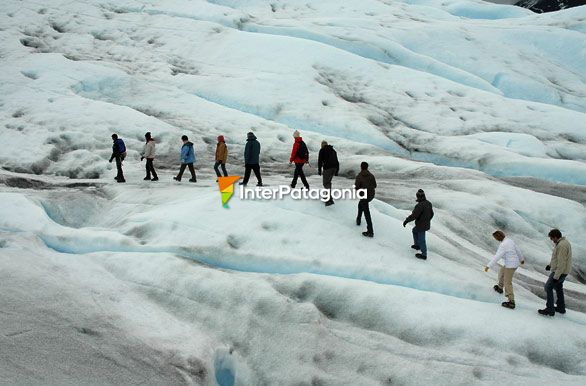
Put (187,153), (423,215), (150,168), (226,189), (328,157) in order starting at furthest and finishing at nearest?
1. (150,168)
2. (187,153)
3. (226,189)
4. (328,157)
5. (423,215)

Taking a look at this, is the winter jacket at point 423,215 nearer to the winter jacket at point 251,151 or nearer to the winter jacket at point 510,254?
the winter jacket at point 510,254

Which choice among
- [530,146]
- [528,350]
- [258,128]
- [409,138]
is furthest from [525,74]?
[528,350]

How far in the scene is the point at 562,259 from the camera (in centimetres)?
1052

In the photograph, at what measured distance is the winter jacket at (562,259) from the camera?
1048 centimetres

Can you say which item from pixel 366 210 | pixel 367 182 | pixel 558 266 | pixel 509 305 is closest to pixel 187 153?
pixel 367 182

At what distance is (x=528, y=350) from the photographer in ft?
31.4

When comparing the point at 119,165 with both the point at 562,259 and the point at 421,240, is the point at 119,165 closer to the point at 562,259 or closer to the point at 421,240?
the point at 421,240

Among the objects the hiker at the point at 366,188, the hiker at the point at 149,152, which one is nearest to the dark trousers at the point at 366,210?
the hiker at the point at 366,188

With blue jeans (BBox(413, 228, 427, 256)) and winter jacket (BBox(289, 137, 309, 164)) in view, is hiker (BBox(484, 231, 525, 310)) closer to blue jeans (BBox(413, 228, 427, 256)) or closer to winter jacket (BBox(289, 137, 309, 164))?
blue jeans (BBox(413, 228, 427, 256))

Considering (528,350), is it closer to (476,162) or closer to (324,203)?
(324,203)

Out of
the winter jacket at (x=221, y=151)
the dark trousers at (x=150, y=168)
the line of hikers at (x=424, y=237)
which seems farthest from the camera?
the dark trousers at (x=150, y=168)

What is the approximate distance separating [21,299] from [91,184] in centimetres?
900

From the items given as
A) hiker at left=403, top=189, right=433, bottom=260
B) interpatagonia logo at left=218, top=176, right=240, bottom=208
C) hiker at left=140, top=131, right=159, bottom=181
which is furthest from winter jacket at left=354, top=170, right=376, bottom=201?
Answer: hiker at left=140, top=131, right=159, bottom=181

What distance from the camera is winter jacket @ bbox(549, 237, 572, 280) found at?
10.5m
